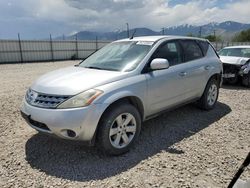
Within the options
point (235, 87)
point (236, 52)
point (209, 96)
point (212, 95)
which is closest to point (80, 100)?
point (209, 96)

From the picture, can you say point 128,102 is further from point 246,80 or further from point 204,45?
point 246,80

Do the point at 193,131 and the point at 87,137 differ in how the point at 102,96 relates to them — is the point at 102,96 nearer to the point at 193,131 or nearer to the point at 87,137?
the point at 87,137

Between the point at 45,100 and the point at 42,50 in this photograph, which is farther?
the point at 42,50

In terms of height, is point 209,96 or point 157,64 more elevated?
point 157,64

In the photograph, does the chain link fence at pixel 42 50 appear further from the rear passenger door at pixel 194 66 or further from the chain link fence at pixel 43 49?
Result: the rear passenger door at pixel 194 66

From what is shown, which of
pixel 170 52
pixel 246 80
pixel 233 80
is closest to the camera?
pixel 170 52

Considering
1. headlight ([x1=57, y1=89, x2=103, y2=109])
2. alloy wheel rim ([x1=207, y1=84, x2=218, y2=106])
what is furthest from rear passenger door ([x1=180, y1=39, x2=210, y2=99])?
headlight ([x1=57, y1=89, x2=103, y2=109])

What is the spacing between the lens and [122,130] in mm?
3514

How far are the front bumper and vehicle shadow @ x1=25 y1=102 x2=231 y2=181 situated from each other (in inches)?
8.0

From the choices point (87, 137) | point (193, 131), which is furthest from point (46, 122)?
point (193, 131)

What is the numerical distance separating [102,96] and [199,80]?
2630 mm

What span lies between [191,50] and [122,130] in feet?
8.26

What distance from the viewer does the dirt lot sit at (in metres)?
2.96

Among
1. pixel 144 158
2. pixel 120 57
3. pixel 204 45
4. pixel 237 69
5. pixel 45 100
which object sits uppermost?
pixel 204 45
